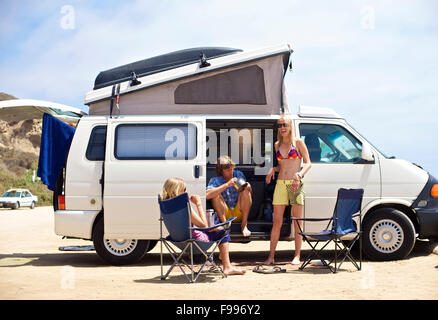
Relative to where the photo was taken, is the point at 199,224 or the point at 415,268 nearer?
the point at 199,224

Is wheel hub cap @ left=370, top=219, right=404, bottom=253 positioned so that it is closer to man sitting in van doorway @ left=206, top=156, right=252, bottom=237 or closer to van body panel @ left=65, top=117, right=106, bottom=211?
man sitting in van doorway @ left=206, top=156, right=252, bottom=237

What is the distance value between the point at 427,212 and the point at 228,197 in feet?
8.93

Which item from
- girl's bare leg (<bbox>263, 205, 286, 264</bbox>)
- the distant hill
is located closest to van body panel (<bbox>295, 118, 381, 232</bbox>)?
girl's bare leg (<bbox>263, 205, 286, 264</bbox>)

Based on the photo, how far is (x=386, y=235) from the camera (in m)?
7.66

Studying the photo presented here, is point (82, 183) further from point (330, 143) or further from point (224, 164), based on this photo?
point (330, 143)

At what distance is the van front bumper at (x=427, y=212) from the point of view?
302 inches

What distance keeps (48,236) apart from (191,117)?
7.13m

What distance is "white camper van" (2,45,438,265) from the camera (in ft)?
24.5

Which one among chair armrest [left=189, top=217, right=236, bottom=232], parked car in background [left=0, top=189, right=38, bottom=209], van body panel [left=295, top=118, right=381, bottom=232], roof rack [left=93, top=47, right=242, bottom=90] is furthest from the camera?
parked car in background [left=0, top=189, right=38, bottom=209]

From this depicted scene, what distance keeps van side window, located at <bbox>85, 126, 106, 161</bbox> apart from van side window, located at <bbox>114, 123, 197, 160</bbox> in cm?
22

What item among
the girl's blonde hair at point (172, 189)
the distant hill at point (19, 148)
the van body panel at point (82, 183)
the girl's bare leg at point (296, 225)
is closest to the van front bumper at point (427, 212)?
the girl's bare leg at point (296, 225)

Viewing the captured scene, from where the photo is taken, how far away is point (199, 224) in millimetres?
6469
